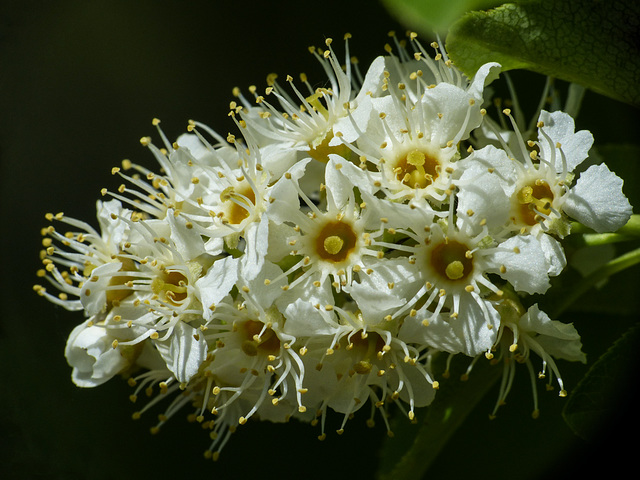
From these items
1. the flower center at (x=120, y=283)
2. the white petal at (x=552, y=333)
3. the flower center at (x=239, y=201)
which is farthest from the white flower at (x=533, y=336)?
the flower center at (x=120, y=283)

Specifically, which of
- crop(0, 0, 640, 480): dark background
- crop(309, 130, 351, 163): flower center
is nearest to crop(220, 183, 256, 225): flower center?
crop(309, 130, 351, 163): flower center

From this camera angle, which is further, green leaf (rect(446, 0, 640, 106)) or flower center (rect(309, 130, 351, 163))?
flower center (rect(309, 130, 351, 163))

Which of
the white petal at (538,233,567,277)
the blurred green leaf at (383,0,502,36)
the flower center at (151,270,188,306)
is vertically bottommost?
the white petal at (538,233,567,277)

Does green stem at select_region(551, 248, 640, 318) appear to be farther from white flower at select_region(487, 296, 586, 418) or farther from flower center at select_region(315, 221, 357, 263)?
flower center at select_region(315, 221, 357, 263)

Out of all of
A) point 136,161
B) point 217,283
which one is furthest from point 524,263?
point 136,161

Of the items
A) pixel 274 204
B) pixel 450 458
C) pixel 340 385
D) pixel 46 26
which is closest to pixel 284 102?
pixel 274 204

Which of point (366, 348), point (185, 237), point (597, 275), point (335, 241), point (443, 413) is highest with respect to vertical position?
point (185, 237)

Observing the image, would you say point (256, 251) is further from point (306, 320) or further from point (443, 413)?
point (443, 413)

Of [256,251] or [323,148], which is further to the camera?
[323,148]
